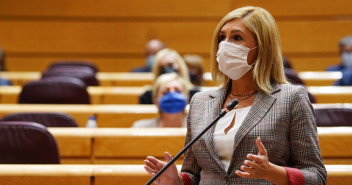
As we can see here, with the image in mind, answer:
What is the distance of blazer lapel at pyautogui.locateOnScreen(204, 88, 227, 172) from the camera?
2.78ft

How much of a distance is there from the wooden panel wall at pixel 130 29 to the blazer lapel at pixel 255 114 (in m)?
3.08

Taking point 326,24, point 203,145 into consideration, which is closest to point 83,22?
point 326,24

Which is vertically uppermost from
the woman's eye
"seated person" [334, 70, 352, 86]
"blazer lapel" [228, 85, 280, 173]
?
the woman's eye

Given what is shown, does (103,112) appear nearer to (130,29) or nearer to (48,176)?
(48,176)

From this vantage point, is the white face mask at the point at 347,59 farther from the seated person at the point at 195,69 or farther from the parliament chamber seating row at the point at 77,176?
the parliament chamber seating row at the point at 77,176

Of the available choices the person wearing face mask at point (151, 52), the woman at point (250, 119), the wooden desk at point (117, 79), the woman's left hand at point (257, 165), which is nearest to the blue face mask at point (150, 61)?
the person wearing face mask at point (151, 52)

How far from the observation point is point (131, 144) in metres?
1.39

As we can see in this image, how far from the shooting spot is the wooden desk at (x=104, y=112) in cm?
184

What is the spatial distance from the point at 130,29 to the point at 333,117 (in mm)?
2704

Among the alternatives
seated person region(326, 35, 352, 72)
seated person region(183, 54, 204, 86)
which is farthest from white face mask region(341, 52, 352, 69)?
seated person region(183, 54, 204, 86)

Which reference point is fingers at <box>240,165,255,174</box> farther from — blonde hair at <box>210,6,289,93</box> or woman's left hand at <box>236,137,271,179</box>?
blonde hair at <box>210,6,289,93</box>

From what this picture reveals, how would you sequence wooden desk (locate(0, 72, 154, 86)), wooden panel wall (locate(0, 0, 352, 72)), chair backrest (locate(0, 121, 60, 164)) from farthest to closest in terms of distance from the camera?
1. wooden panel wall (locate(0, 0, 352, 72))
2. wooden desk (locate(0, 72, 154, 86))
3. chair backrest (locate(0, 121, 60, 164))

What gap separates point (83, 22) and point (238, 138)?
3.41 m

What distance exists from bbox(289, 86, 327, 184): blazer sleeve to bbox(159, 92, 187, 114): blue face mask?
0.92m
